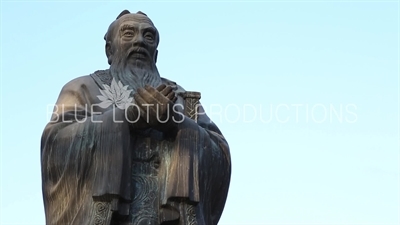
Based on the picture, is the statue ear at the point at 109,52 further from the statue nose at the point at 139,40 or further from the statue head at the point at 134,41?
the statue nose at the point at 139,40

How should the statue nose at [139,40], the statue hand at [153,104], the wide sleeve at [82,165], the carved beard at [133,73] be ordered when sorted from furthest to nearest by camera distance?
the statue nose at [139,40] < the carved beard at [133,73] < the statue hand at [153,104] < the wide sleeve at [82,165]

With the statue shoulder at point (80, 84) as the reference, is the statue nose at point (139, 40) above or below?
above

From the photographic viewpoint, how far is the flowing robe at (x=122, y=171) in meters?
9.35

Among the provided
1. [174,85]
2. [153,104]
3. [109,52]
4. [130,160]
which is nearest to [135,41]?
[109,52]

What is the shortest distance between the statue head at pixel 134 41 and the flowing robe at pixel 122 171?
2.74 ft

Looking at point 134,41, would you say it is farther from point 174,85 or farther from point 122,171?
point 122,171

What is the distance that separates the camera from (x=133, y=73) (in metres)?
10.5

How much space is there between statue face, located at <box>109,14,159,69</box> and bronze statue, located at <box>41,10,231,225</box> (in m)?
0.45

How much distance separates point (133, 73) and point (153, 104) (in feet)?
3.84

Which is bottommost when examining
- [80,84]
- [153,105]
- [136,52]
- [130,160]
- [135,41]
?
[130,160]

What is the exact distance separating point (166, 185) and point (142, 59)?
1.75 metres

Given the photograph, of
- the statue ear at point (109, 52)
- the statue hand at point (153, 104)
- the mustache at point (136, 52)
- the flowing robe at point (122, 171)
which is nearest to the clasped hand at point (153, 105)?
the statue hand at point (153, 104)

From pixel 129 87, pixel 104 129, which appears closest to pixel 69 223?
pixel 104 129

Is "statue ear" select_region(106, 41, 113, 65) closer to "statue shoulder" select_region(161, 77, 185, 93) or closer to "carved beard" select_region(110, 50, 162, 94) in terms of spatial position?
"carved beard" select_region(110, 50, 162, 94)
